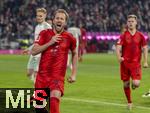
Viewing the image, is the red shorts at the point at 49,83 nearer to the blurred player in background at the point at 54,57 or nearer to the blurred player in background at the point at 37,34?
the blurred player in background at the point at 54,57

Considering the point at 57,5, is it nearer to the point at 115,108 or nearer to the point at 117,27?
the point at 117,27

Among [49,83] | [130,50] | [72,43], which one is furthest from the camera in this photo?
[130,50]

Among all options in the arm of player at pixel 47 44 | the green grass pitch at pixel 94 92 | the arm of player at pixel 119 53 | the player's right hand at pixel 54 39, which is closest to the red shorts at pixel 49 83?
the arm of player at pixel 47 44

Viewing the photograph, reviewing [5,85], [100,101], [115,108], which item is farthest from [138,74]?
[5,85]

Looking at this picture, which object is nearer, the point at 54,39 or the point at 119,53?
the point at 54,39

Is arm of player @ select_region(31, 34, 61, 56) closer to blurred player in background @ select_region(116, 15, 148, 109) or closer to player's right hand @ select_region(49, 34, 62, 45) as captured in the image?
player's right hand @ select_region(49, 34, 62, 45)

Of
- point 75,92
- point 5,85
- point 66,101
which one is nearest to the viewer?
point 66,101

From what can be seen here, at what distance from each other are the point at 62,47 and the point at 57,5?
44023mm

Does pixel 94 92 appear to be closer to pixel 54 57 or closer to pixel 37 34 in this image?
pixel 37 34

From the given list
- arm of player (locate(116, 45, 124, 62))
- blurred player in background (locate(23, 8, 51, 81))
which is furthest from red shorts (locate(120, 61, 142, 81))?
blurred player in background (locate(23, 8, 51, 81))

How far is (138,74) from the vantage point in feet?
41.0

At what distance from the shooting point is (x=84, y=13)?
171ft

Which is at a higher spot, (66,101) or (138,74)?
(138,74)

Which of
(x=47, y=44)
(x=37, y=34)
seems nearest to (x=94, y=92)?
(x=37, y=34)
